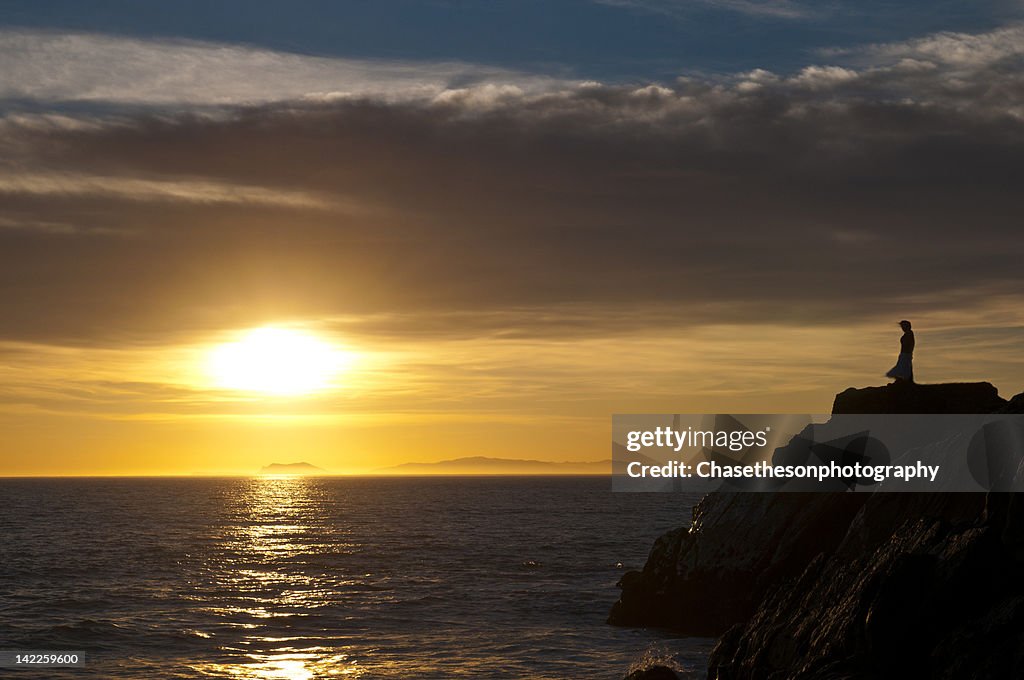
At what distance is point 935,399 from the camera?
35.2m

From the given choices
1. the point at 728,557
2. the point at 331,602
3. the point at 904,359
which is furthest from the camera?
the point at 331,602

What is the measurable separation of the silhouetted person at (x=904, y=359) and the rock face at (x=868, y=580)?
1265 mm

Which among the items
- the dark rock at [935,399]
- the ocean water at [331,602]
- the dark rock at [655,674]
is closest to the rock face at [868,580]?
the dark rock at [935,399]

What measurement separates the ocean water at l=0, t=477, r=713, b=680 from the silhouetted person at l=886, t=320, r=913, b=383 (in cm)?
1168

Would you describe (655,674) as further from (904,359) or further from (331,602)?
(331,602)

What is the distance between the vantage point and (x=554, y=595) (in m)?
54.7

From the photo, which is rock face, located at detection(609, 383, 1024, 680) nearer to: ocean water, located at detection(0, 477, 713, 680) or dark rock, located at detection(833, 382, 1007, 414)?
dark rock, located at detection(833, 382, 1007, 414)

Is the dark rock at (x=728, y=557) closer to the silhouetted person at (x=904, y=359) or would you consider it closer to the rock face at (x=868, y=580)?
the rock face at (x=868, y=580)

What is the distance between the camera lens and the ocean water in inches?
1483

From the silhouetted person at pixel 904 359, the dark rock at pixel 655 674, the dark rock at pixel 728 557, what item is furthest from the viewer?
the dark rock at pixel 728 557

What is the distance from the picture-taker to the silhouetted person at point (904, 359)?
32153mm

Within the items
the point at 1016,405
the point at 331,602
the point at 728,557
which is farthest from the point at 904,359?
the point at 331,602

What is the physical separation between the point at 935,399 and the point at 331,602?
105 ft

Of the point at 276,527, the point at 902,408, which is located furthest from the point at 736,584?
the point at 276,527
